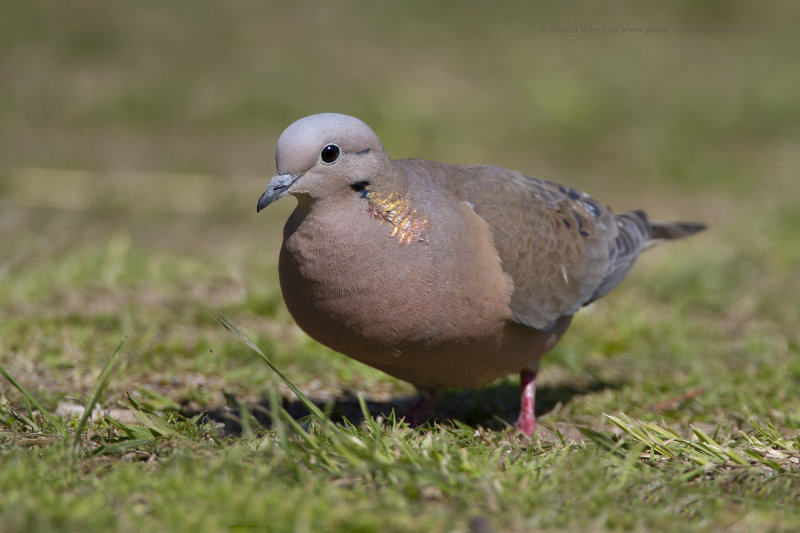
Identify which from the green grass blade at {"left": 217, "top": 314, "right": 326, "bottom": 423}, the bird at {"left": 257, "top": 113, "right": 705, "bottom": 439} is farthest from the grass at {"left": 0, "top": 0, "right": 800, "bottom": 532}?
the bird at {"left": 257, "top": 113, "right": 705, "bottom": 439}

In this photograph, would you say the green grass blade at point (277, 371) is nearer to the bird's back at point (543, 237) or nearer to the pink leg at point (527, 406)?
the bird's back at point (543, 237)

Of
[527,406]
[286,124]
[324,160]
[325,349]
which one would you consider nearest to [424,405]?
[527,406]

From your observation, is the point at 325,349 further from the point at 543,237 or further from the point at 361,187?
the point at 361,187

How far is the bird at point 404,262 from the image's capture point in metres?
3.48

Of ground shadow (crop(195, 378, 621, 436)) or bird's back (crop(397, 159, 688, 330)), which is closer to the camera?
bird's back (crop(397, 159, 688, 330))

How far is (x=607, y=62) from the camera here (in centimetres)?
1202

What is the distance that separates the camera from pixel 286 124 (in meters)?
9.99

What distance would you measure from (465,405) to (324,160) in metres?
1.72

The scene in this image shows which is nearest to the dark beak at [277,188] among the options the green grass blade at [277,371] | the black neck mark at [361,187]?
the black neck mark at [361,187]

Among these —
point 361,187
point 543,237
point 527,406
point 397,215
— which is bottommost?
point 527,406

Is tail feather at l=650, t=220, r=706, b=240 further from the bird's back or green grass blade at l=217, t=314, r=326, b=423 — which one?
green grass blade at l=217, t=314, r=326, b=423

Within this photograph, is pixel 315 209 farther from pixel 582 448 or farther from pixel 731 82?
pixel 731 82

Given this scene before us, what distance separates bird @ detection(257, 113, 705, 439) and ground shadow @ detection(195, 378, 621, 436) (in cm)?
31

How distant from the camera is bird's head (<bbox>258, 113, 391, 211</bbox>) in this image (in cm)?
347
